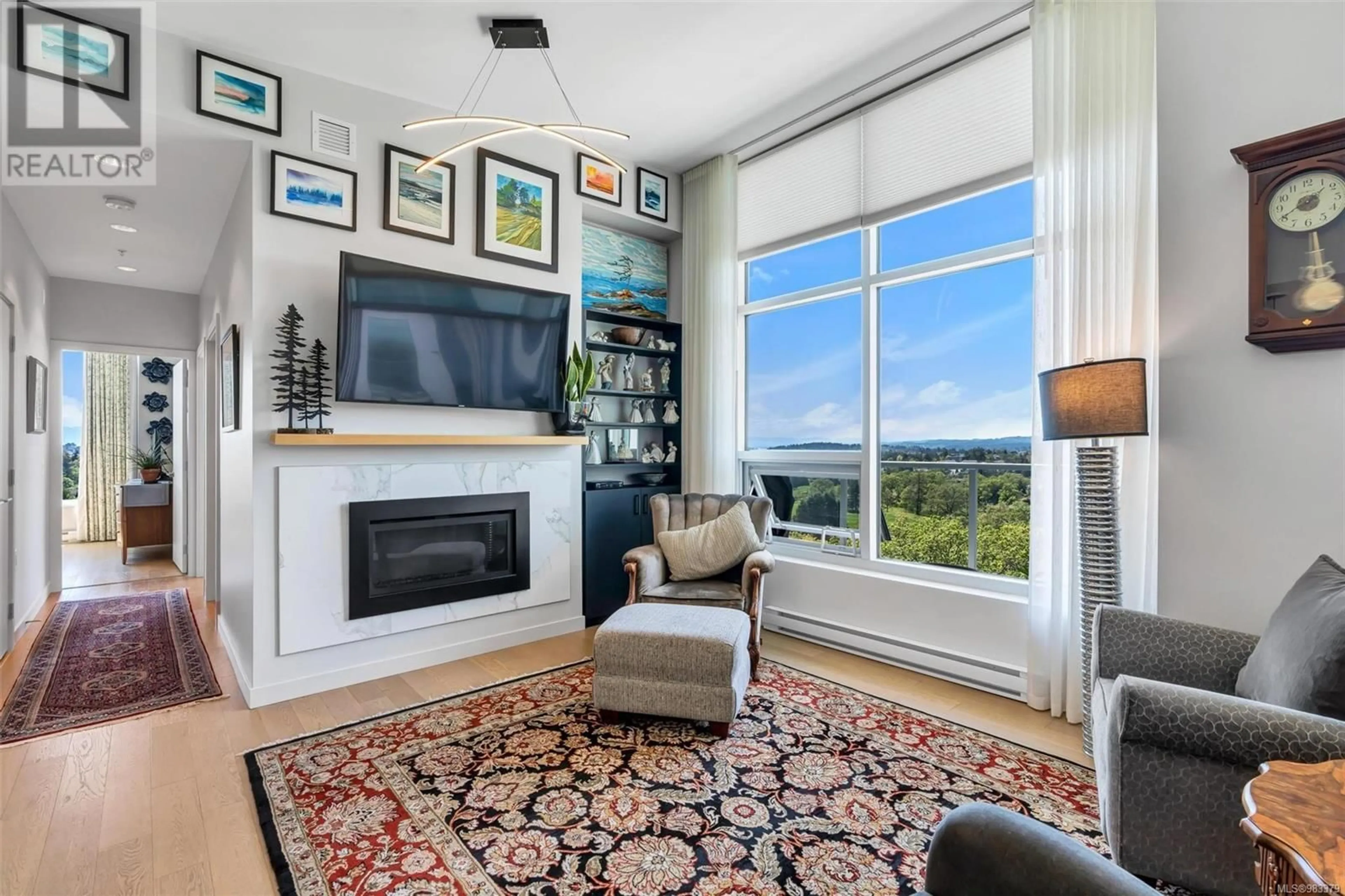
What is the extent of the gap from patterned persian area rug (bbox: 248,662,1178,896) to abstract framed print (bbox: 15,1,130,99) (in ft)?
9.37

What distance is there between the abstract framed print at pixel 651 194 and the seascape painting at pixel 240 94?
2.20m

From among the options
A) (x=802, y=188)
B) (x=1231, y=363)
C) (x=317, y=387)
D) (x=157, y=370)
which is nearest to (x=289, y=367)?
(x=317, y=387)

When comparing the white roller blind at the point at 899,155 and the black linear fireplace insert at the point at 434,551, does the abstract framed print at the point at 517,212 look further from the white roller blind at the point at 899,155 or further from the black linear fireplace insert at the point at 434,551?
the black linear fireplace insert at the point at 434,551

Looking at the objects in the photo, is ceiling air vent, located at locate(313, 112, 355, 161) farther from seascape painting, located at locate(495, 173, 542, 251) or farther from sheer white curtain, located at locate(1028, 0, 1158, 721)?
sheer white curtain, located at locate(1028, 0, 1158, 721)

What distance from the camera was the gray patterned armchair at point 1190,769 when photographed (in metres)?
1.26

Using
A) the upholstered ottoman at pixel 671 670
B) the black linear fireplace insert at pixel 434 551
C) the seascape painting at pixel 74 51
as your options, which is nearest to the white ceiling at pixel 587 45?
the seascape painting at pixel 74 51

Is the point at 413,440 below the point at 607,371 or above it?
below

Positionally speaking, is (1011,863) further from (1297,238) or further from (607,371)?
(607,371)

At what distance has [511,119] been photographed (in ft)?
9.55

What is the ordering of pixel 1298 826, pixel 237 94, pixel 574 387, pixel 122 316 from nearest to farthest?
1. pixel 1298 826
2. pixel 237 94
3. pixel 574 387
4. pixel 122 316

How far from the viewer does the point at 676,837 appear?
180 cm

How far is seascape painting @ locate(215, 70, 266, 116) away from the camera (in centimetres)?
276

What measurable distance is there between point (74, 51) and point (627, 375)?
3078 millimetres

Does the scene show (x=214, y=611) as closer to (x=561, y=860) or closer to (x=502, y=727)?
(x=502, y=727)
